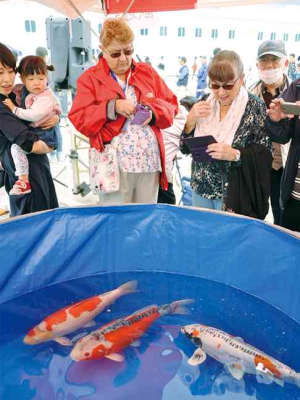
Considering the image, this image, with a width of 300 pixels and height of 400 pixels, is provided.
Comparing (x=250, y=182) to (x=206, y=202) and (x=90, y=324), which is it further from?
(x=90, y=324)

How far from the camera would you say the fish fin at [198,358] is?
4.41 feet

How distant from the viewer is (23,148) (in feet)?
6.22

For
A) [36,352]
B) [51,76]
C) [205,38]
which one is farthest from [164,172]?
[205,38]

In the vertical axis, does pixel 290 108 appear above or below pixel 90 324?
above

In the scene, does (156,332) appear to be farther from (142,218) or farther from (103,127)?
(103,127)

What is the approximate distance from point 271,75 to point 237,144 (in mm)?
580

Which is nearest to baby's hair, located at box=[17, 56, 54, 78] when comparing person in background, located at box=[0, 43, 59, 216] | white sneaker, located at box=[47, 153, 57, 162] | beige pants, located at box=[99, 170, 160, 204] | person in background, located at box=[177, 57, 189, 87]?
person in background, located at box=[0, 43, 59, 216]

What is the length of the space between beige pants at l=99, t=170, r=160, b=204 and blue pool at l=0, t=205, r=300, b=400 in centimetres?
18

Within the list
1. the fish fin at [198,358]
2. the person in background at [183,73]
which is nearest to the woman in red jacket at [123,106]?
the fish fin at [198,358]

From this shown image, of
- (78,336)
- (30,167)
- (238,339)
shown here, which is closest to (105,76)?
(30,167)

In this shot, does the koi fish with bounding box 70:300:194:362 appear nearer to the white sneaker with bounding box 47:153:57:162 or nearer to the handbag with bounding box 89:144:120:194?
the handbag with bounding box 89:144:120:194

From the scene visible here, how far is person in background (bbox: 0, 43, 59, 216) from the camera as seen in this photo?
1847 mm

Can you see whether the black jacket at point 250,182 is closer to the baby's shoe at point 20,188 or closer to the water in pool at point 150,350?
the water in pool at point 150,350

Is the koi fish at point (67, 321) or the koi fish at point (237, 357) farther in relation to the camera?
the koi fish at point (67, 321)
